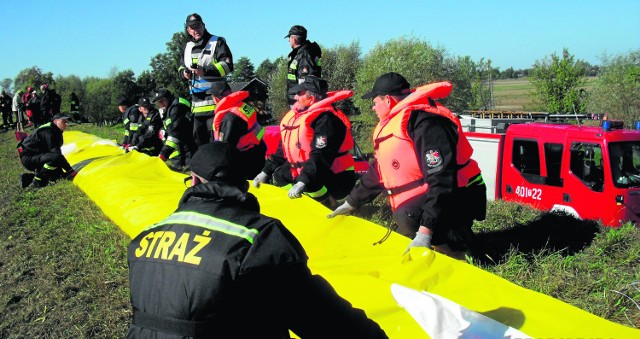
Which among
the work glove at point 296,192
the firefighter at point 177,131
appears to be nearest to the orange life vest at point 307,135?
the work glove at point 296,192

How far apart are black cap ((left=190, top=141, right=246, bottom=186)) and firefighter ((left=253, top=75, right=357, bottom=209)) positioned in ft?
10.0

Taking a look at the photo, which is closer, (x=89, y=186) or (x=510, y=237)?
(x=510, y=237)

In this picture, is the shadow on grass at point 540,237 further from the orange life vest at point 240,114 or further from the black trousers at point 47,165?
the black trousers at point 47,165

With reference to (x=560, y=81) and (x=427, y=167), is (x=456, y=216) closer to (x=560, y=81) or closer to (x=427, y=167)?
(x=427, y=167)

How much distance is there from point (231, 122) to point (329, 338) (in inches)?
208

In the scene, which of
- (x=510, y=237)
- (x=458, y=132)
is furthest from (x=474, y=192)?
(x=510, y=237)

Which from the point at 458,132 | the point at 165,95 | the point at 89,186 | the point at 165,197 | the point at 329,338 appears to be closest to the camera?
A: the point at 329,338

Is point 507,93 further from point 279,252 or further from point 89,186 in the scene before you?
point 279,252

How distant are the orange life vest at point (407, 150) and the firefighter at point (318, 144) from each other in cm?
136

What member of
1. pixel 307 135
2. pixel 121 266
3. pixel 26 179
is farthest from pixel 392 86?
pixel 26 179

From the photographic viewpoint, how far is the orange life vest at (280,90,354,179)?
590 centimetres

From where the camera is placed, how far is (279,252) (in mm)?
1915

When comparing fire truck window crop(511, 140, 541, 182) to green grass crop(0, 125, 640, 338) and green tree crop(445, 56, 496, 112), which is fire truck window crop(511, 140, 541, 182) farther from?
green tree crop(445, 56, 496, 112)

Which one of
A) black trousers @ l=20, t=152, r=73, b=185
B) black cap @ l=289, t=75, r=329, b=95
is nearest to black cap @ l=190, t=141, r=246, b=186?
black cap @ l=289, t=75, r=329, b=95
